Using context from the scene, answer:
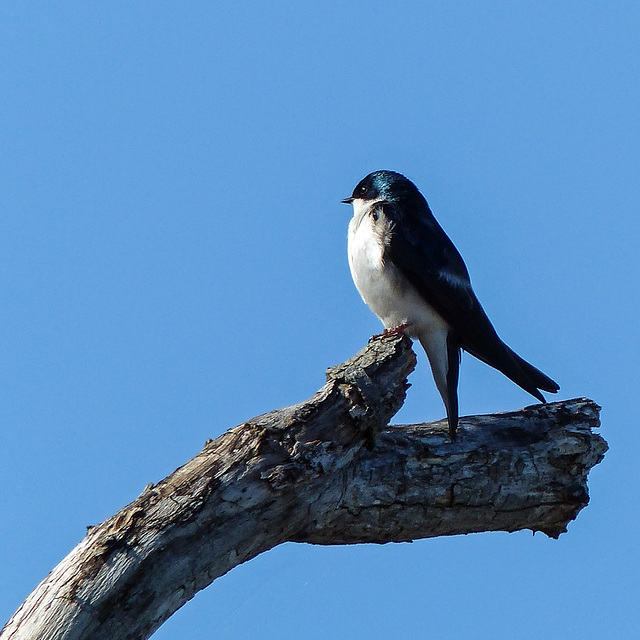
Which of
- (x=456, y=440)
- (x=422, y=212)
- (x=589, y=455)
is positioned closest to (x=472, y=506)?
(x=456, y=440)

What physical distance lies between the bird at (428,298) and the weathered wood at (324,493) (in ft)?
3.11

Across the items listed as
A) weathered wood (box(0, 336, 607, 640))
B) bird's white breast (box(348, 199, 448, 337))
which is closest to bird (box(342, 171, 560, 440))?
bird's white breast (box(348, 199, 448, 337))

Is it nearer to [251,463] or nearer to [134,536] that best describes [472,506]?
[251,463]

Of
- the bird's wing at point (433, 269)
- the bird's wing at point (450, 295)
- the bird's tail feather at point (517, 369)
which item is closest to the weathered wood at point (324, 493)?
the bird's tail feather at point (517, 369)

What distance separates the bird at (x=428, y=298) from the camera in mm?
6691

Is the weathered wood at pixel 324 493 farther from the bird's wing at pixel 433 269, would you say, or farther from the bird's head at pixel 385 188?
the bird's head at pixel 385 188

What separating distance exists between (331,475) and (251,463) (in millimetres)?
461

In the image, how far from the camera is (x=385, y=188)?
7.79 m

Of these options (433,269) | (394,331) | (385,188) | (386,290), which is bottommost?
(394,331)

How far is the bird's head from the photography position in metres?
7.69

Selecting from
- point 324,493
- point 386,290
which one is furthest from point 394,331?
point 324,493

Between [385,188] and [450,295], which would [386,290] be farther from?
[385,188]

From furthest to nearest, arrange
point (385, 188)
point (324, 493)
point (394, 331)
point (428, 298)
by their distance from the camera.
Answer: point (385, 188), point (428, 298), point (394, 331), point (324, 493)

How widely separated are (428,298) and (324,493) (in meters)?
2.29
